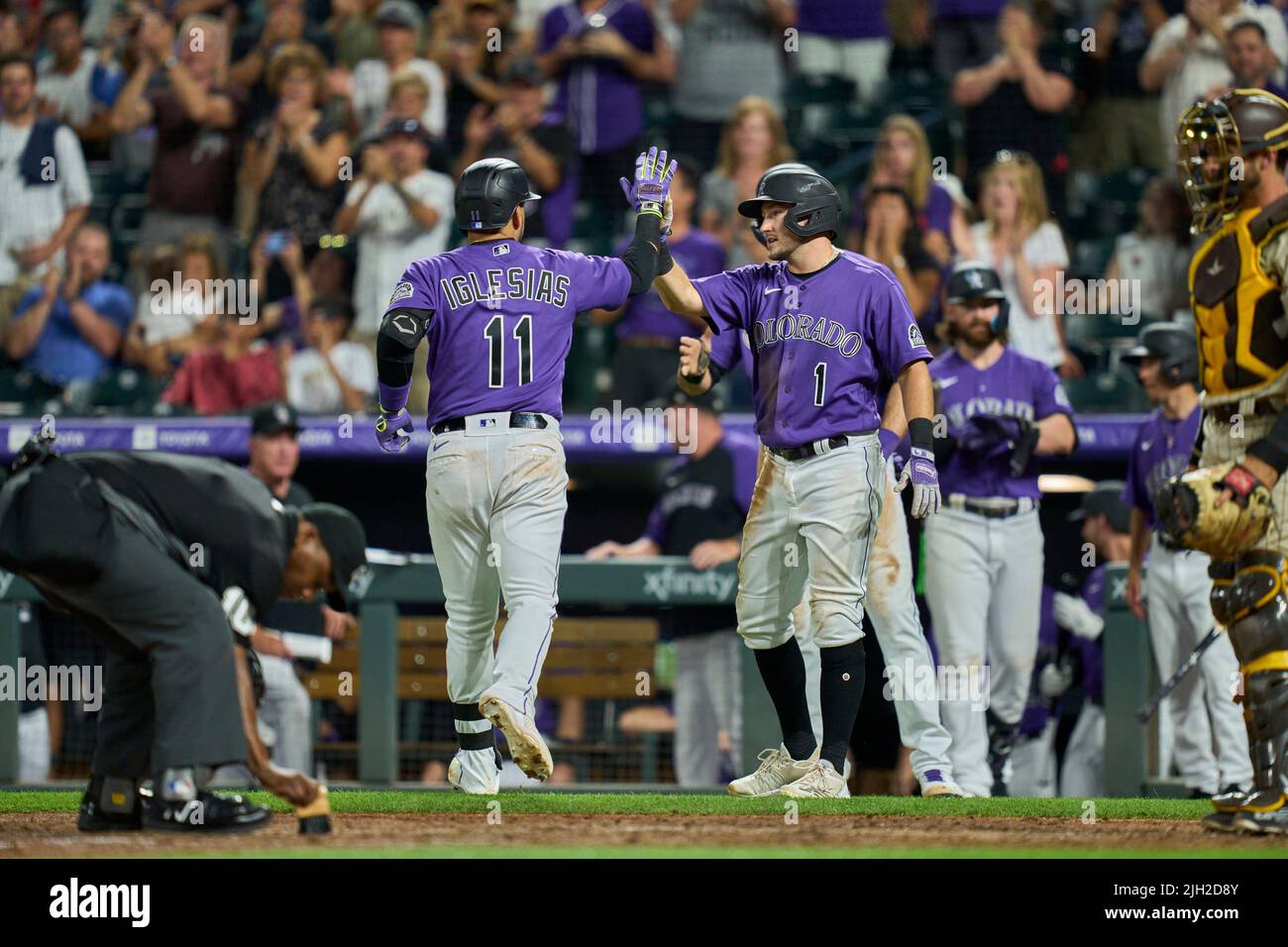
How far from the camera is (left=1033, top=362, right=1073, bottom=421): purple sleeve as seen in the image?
7180 mm

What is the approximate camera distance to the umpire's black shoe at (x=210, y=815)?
444cm

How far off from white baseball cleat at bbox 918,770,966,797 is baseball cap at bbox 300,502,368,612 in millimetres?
2512

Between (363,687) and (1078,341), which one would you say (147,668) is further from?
(1078,341)

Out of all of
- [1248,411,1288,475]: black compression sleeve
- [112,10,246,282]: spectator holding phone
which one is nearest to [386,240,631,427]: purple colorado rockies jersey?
[1248,411,1288,475]: black compression sleeve

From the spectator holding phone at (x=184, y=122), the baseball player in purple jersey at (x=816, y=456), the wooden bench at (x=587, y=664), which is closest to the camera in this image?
the baseball player in purple jersey at (x=816, y=456)

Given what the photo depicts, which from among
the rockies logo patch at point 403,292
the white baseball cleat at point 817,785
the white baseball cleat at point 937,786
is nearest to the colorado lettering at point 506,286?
the rockies logo patch at point 403,292

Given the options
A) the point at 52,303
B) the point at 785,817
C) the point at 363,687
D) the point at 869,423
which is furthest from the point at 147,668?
the point at 52,303

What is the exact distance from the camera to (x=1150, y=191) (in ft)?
32.2

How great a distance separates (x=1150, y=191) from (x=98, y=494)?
6.98m

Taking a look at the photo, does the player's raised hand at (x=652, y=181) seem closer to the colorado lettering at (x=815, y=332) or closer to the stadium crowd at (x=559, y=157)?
the colorado lettering at (x=815, y=332)

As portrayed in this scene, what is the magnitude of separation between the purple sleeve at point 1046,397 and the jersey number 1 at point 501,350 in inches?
94.6

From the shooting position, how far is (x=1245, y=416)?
4953mm

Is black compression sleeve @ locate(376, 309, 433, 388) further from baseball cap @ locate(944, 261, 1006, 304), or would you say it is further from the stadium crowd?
the stadium crowd

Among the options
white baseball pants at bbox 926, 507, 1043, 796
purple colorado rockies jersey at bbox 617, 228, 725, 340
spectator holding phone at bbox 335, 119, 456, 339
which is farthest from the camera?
spectator holding phone at bbox 335, 119, 456, 339
